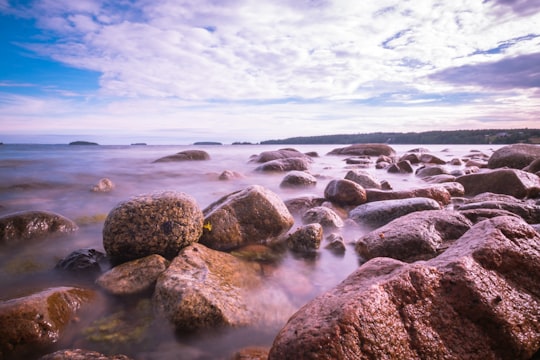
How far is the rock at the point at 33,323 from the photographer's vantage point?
6.91 feet

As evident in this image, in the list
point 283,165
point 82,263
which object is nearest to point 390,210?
point 82,263

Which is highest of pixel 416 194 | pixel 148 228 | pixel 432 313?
pixel 148 228

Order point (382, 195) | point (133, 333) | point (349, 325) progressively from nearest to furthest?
point (349, 325) < point (133, 333) < point (382, 195)

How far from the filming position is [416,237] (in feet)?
11.2

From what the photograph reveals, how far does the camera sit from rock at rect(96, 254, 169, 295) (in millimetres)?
2871

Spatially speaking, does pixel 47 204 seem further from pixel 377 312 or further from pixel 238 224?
pixel 377 312

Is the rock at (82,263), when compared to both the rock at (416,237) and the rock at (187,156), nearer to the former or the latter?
the rock at (416,237)

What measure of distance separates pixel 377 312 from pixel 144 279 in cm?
223

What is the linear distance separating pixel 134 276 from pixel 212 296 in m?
0.92

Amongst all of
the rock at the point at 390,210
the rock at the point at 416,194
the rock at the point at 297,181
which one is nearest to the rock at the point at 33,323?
the rock at the point at 390,210

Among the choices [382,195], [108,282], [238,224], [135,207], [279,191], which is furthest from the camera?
[279,191]

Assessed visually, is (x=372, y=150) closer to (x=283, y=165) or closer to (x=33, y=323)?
(x=283, y=165)

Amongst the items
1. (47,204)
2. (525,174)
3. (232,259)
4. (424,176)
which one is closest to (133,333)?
(232,259)

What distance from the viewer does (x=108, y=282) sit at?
293 centimetres
